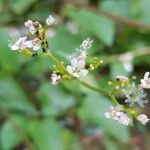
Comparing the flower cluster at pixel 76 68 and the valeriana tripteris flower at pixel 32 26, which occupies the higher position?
the valeriana tripteris flower at pixel 32 26

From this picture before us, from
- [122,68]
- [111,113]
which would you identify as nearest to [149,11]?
[122,68]

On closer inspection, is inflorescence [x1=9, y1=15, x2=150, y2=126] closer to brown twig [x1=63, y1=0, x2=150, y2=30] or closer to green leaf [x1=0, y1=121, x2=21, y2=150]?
green leaf [x1=0, y1=121, x2=21, y2=150]

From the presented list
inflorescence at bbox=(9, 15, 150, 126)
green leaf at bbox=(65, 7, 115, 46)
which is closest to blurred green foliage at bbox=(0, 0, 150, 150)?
green leaf at bbox=(65, 7, 115, 46)

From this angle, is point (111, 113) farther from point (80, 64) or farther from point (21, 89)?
point (21, 89)

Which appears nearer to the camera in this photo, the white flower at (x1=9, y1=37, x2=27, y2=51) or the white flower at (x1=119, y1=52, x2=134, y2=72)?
the white flower at (x1=9, y1=37, x2=27, y2=51)

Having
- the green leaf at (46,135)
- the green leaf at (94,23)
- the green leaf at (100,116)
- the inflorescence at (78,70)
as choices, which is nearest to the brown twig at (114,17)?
the green leaf at (94,23)

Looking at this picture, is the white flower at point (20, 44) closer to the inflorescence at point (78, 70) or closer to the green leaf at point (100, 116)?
the inflorescence at point (78, 70)

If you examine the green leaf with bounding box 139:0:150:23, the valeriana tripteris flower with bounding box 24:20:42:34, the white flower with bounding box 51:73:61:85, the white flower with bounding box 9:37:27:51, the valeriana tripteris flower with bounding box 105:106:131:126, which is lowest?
the green leaf with bounding box 139:0:150:23
